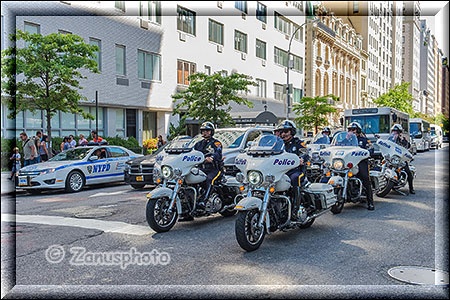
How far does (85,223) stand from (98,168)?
645 centimetres

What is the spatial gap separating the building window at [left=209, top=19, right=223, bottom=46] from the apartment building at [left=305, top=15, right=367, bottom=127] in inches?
760

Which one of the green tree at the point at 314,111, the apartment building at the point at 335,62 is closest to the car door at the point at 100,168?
the green tree at the point at 314,111

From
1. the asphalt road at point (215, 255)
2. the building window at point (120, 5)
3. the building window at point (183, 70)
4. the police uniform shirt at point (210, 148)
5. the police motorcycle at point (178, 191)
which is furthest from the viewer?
the building window at point (183, 70)

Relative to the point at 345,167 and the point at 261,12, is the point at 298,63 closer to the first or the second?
the point at 261,12

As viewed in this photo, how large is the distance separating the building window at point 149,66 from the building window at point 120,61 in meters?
1.24

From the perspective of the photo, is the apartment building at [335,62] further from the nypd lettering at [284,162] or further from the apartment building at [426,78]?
the apartment building at [426,78]

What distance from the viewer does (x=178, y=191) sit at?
25.4 ft

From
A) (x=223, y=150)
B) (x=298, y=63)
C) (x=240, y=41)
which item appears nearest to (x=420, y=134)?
(x=298, y=63)

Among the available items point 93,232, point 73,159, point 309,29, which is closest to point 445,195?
point 93,232

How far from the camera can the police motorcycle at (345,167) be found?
29.9 feet

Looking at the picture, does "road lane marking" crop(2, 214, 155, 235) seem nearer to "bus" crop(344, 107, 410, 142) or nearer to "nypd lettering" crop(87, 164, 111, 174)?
"nypd lettering" crop(87, 164, 111, 174)

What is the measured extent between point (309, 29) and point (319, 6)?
3739 mm

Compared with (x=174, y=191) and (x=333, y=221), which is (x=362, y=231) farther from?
(x=174, y=191)

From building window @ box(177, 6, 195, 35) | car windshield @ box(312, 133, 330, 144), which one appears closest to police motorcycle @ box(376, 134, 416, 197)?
car windshield @ box(312, 133, 330, 144)
